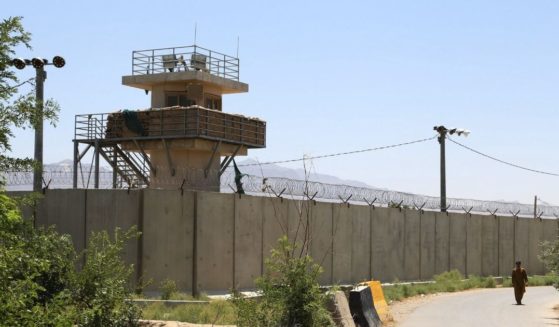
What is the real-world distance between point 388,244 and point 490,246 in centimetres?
969

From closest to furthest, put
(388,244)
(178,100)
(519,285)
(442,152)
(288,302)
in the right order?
(288,302) → (519,285) → (388,244) → (178,100) → (442,152)

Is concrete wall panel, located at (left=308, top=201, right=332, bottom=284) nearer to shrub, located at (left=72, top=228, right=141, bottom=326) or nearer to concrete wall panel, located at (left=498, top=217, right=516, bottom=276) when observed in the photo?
shrub, located at (left=72, top=228, right=141, bottom=326)

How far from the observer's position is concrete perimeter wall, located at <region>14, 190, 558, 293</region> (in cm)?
2262

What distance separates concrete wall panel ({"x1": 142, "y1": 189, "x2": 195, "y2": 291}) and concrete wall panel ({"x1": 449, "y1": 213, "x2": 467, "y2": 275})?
17.4 meters

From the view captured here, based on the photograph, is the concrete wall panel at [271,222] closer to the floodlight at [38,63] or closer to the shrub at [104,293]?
the floodlight at [38,63]

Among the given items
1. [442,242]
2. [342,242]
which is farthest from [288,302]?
[442,242]

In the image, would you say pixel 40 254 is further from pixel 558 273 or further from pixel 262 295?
pixel 558 273

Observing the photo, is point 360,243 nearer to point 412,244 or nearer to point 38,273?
point 412,244

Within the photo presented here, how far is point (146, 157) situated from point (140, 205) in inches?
536

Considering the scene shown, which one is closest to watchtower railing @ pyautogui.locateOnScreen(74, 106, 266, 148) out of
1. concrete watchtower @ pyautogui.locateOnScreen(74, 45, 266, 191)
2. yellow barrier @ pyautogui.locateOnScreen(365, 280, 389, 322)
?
concrete watchtower @ pyautogui.locateOnScreen(74, 45, 266, 191)

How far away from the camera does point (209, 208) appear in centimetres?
2369

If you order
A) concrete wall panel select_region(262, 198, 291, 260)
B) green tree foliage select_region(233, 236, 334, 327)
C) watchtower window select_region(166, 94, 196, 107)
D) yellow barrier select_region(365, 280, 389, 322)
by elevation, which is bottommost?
yellow barrier select_region(365, 280, 389, 322)

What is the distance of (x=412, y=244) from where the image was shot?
34.7 metres

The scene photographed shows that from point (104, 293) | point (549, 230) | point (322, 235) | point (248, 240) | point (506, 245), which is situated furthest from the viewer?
point (549, 230)
